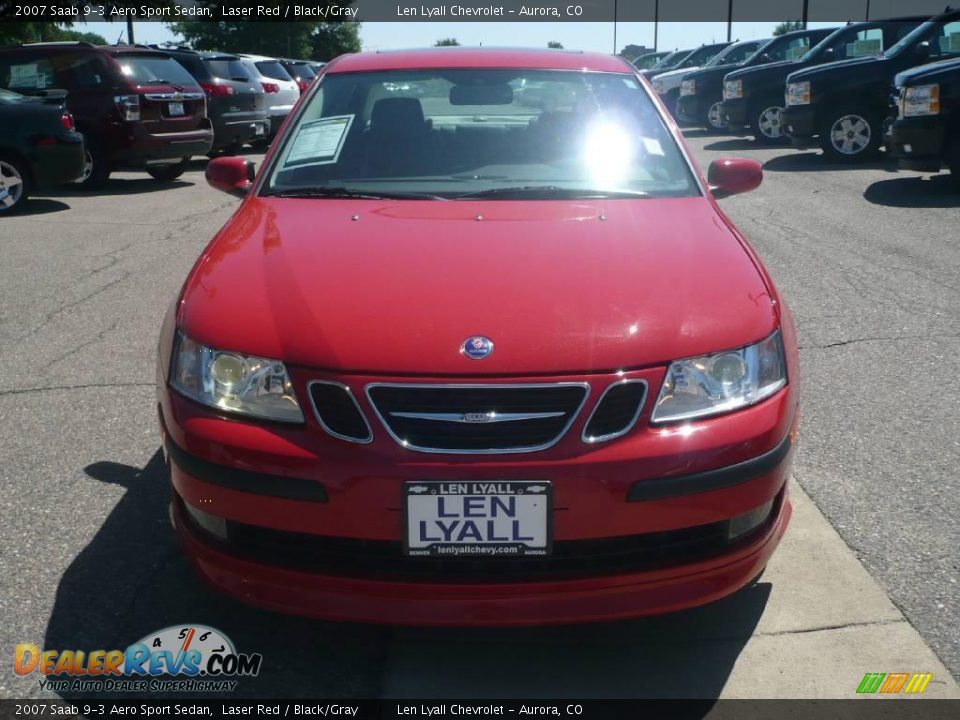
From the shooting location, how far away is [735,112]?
668 inches

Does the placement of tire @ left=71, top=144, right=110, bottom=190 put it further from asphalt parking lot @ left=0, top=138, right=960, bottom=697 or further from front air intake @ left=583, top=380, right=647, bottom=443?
front air intake @ left=583, top=380, right=647, bottom=443

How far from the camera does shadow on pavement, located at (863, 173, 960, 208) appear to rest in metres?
10.1

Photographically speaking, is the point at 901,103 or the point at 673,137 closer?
the point at 673,137

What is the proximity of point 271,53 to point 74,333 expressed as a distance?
53916 millimetres

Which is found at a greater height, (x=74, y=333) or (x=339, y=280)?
(x=339, y=280)

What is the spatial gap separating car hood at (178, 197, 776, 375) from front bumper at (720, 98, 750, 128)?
46.5ft

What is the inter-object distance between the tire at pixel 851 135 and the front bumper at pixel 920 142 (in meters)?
3.06

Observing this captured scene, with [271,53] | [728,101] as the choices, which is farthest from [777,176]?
[271,53]

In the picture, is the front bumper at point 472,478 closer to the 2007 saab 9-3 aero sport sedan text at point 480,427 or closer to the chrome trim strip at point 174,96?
the 2007 saab 9-3 aero sport sedan text at point 480,427

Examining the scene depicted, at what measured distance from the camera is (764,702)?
2588 millimetres

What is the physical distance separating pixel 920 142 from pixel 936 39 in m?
3.56

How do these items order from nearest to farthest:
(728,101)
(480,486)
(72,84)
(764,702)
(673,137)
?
1. (480,486)
2. (764,702)
3. (673,137)
4. (72,84)
5. (728,101)

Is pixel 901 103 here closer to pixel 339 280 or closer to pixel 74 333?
pixel 74 333

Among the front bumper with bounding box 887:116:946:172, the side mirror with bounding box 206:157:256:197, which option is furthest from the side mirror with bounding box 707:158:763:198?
the front bumper with bounding box 887:116:946:172
